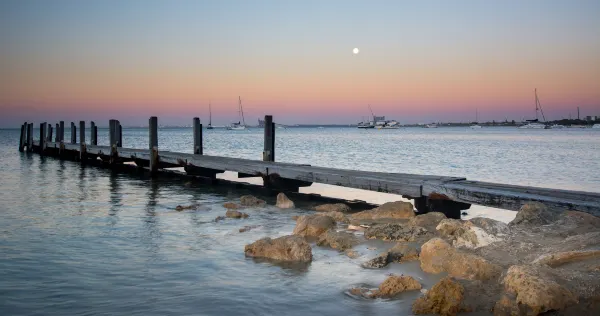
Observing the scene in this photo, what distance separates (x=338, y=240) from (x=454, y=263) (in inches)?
81.3

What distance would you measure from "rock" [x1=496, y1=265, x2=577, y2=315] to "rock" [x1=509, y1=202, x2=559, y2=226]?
2460mm

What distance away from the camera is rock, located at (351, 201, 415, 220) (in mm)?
10383

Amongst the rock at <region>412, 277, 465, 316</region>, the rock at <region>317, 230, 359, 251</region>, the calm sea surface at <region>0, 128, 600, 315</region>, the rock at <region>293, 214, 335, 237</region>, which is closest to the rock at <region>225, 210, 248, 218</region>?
the calm sea surface at <region>0, 128, 600, 315</region>

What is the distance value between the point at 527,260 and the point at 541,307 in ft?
5.08

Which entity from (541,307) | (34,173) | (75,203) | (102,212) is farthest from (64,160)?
(541,307)

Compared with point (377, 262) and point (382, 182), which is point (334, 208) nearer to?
point (382, 182)

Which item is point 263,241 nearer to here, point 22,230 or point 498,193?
point 498,193

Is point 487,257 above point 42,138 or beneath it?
beneath

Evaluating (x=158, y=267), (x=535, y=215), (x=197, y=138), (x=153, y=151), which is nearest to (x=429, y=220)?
(x=535, y=215)

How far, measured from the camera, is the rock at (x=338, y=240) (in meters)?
7.90

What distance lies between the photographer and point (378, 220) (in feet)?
33.8

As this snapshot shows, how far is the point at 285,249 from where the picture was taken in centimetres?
728

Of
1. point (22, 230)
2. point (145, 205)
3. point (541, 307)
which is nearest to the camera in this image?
point (541, 307)

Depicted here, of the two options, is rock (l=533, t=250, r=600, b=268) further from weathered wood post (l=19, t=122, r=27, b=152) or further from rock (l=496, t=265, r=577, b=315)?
weathered wood post (l=19, t=122, r=27, b=152)
